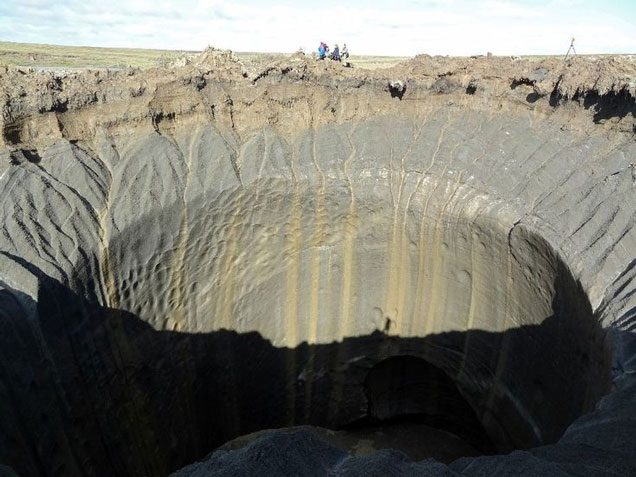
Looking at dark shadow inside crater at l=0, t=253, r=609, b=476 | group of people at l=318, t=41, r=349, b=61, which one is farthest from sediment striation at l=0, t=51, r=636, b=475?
group of people at l=318, t=41, r=349, b=61

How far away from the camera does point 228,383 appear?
8281 millimetres

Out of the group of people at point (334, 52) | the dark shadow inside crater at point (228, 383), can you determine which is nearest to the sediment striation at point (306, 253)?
the dark shadow inside crater at point (228, 383)

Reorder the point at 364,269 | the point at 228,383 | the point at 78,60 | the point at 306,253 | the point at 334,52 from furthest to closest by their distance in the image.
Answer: the point at 78,60 < the point at 334,52 < the point at 364,269 < the point at 306,253 < the point at 228,383

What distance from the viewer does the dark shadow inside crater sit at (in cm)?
538

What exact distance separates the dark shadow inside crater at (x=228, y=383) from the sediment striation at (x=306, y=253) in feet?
0.11

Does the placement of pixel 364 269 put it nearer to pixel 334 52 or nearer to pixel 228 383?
pixel 228 383

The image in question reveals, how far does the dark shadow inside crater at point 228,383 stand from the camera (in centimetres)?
538

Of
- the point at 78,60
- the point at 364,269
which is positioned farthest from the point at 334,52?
the point at 78,60

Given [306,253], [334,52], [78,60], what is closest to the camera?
[306,253]

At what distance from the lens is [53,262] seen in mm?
5801

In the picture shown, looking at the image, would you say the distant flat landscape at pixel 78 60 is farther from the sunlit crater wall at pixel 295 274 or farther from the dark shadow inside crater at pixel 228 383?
the dark shadow inside crater at pixel 228 383

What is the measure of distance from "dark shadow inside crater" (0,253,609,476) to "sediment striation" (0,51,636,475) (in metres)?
0.03

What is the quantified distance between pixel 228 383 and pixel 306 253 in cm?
250

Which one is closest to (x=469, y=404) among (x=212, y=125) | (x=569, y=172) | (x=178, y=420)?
(x=569, y=172)
